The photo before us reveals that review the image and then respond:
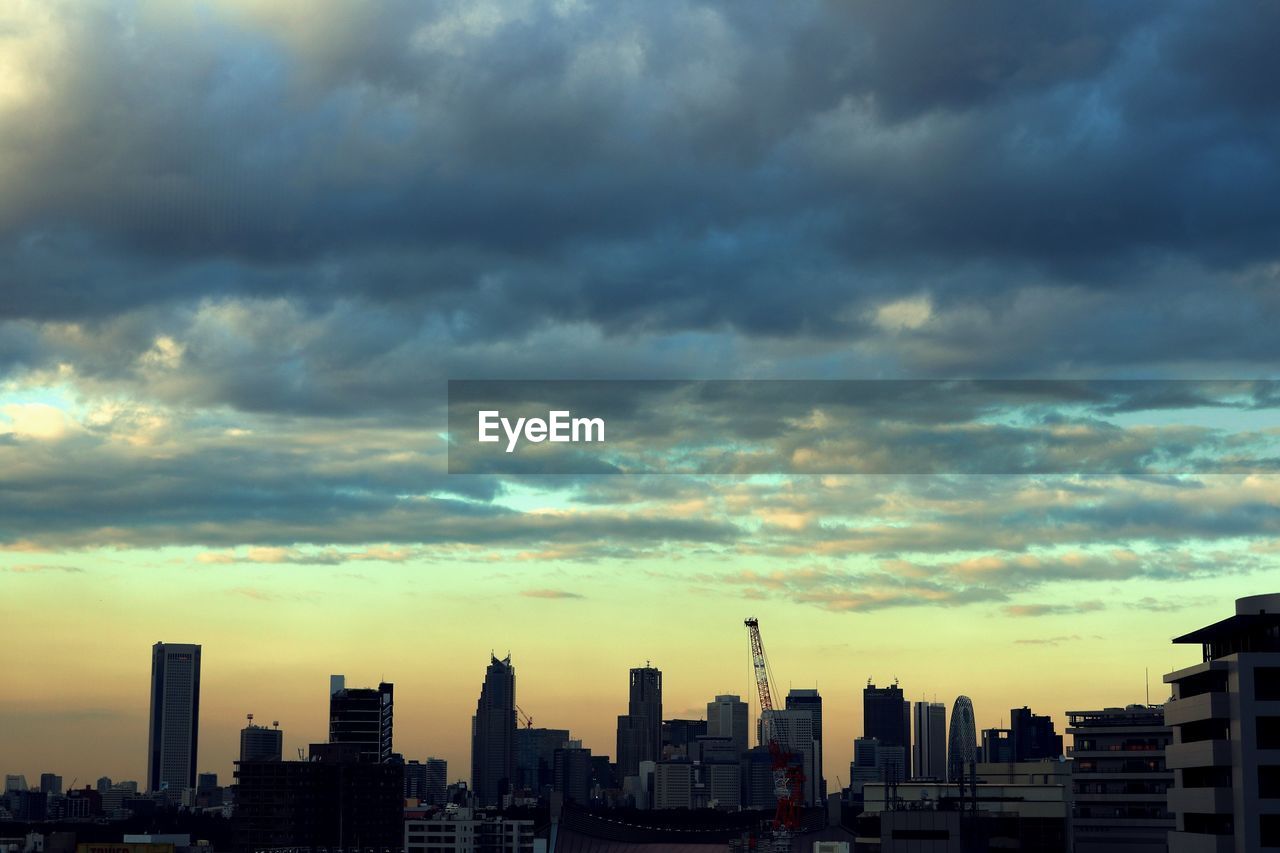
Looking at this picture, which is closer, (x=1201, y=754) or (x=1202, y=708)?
(x=1202, y=708)

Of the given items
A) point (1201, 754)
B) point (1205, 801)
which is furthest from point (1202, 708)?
point (1205, 801)

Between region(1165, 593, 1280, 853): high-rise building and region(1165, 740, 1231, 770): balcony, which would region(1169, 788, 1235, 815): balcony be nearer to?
region(1165, 593, 1280, 853): high-rise building

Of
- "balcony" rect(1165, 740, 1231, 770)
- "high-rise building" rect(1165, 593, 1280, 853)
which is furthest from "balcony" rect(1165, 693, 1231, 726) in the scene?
"balcony" rect(1165, 740, 1231, 770)

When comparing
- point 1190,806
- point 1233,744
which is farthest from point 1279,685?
point 1190,806

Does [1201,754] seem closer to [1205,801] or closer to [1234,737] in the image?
[1205,801]

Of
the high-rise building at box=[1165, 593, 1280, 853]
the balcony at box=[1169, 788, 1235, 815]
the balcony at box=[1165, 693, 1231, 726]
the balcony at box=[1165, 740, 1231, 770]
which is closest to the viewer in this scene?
the high-rise building at box=[1165, 593, 1280, 853]

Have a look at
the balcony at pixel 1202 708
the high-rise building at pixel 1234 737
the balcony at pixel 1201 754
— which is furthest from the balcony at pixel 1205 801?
the balcony at pixel 1202 708
